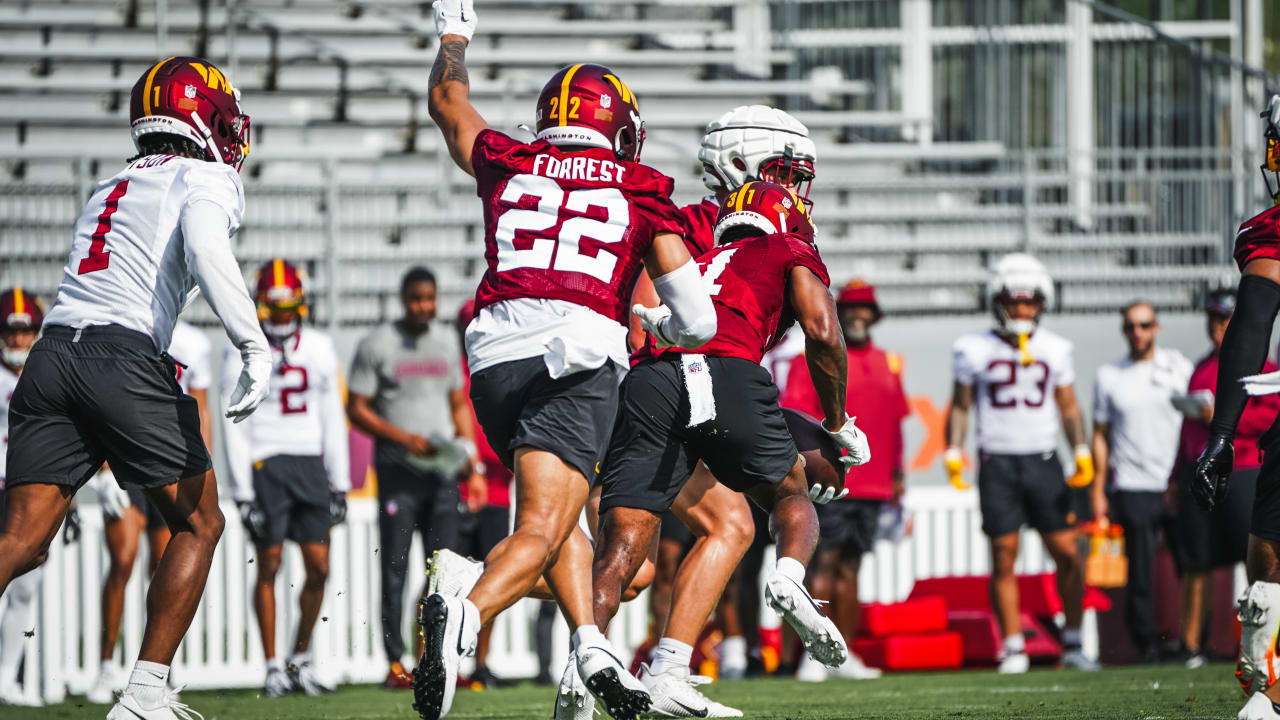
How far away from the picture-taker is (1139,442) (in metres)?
10.8

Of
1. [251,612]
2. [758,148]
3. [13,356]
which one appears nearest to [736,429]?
[758,148]

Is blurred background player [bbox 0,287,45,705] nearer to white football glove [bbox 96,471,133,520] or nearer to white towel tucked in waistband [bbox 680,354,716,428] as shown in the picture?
white football glove [bbox 96,471,133,520]

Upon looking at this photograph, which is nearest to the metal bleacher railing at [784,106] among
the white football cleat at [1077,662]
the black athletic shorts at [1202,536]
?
the black athletic shorts at [1202,536]

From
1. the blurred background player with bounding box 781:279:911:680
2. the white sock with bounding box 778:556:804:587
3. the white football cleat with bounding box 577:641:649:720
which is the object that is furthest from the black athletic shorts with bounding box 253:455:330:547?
the white football cleat with bounding box 577:641:649:720

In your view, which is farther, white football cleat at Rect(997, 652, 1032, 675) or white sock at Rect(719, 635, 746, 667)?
white sock at Rect(719, 635, 746, 667)

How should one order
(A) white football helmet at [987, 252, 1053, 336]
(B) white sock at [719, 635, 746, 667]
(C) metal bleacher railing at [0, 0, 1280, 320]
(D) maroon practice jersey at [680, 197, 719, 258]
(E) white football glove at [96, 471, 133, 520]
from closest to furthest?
(D) maroon practice jersey at [680, 197, 719, 258] < (E) white football glove at [96, 471, 133, 520] < (B) white sock at [719, 635, 746, 667] < (A) white football helmet at [987, 252, 1053, 336] < (C) metal bleacher railing at [0, 0, 1280, 320]

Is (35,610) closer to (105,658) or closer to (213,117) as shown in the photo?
(105,658)

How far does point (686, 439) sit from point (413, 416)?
4279 millimetres

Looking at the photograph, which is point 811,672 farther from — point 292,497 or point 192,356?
point 192,356

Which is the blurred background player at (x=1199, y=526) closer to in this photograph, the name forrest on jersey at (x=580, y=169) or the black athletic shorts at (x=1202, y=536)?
the black athletic shorts at (x=1202, y=536)

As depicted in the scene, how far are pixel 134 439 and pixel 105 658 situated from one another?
4.17 meters

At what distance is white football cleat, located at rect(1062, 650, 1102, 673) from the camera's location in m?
9.98

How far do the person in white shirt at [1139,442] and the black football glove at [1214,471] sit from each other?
19.2 ft

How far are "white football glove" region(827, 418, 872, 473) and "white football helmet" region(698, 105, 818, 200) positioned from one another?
103 centimetres
